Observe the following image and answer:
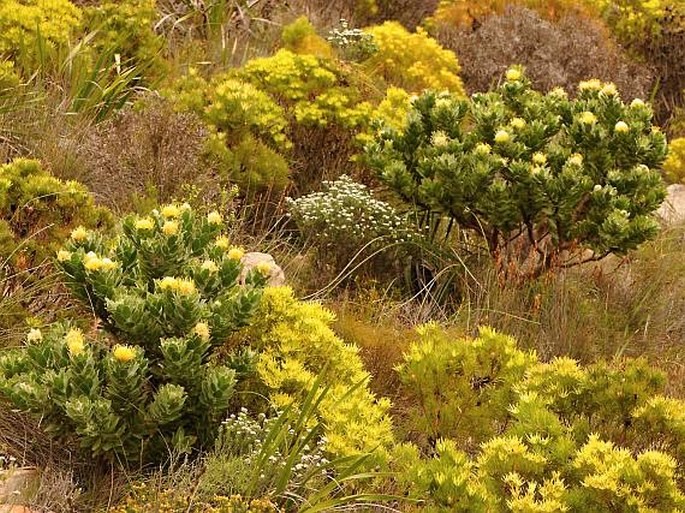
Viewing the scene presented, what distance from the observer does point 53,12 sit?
6.31 metres

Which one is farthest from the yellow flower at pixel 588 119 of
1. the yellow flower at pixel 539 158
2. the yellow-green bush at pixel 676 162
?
the yellow-green bush at pixel 676 162

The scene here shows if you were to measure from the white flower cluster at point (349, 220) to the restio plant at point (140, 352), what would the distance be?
5.72 ft

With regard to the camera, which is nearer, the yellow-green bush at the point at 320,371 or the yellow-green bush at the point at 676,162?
the yellow-green bush at the point at 320,371

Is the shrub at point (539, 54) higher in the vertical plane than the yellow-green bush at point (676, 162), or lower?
higher

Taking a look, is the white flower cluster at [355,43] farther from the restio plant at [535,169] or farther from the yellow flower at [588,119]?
the yellow flower at [588,119]

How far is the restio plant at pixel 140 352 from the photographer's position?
126 inches

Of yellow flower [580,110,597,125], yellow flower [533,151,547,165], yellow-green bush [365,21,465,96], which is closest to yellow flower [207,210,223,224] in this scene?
yellow flower [533,151,547,165]

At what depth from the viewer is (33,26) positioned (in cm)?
616

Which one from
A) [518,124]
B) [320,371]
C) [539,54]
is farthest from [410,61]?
[320,371]

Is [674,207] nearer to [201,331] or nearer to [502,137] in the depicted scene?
[502,137]

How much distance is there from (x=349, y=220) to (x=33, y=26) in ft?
7.78

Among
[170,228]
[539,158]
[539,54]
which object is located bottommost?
[539,54]

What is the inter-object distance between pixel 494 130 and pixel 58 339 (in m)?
2.62

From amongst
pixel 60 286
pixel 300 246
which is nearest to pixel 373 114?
pixel 300 246
